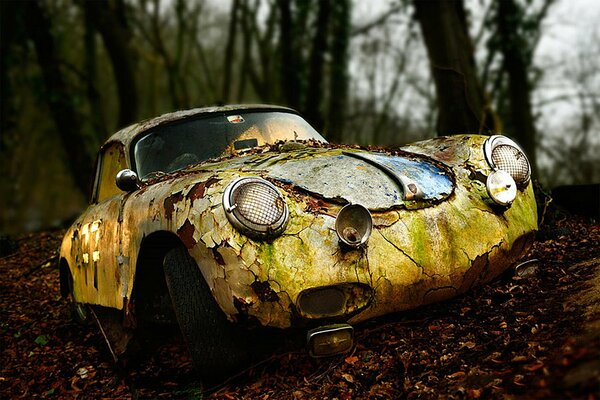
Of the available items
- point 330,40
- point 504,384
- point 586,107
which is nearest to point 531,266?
point 504,384

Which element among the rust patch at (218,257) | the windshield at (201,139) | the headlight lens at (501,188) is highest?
the windshield at (201,139)

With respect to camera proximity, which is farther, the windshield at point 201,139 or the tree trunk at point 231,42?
the tree trunk at point 231,42

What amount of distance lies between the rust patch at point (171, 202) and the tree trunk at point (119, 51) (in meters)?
8.79

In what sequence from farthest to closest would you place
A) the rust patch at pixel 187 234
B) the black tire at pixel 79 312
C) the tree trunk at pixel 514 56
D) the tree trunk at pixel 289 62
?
the tree trunk at pixel 289 62 < the tree trunk at pixel 514 56 < the black tire at pixel 79 312 < the rust patch at pixel 187 234

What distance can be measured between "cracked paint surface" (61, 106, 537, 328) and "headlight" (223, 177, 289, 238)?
0.04 metres

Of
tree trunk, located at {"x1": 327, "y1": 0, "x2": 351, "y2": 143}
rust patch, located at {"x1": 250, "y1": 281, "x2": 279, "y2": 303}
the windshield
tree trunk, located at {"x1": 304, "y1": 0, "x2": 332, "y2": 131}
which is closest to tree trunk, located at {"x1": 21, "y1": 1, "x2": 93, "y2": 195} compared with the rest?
tree trunk, located at {"x1": 304, "y1": 0, "x2": 332, "y2": 131}

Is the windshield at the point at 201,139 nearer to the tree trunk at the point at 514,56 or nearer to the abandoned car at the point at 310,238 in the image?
the abandoned car at the point at 310,238

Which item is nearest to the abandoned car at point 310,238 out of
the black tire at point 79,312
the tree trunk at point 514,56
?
the black tire at point 79,312

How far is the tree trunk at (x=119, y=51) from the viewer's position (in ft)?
35.3

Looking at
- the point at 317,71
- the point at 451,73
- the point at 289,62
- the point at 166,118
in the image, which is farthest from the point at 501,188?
the point at 289,62

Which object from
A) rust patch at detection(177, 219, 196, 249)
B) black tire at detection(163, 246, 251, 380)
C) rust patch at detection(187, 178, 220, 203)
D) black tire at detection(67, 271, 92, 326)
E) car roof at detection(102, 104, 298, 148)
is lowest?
black tire at detection(67, 271, 92, 326)

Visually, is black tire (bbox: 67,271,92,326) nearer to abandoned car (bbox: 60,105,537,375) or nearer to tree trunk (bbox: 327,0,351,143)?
abandoned car (bbox: 60,105,537,375)

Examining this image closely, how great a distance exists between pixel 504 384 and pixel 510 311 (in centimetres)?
93

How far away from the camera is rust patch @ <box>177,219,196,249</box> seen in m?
2.73
